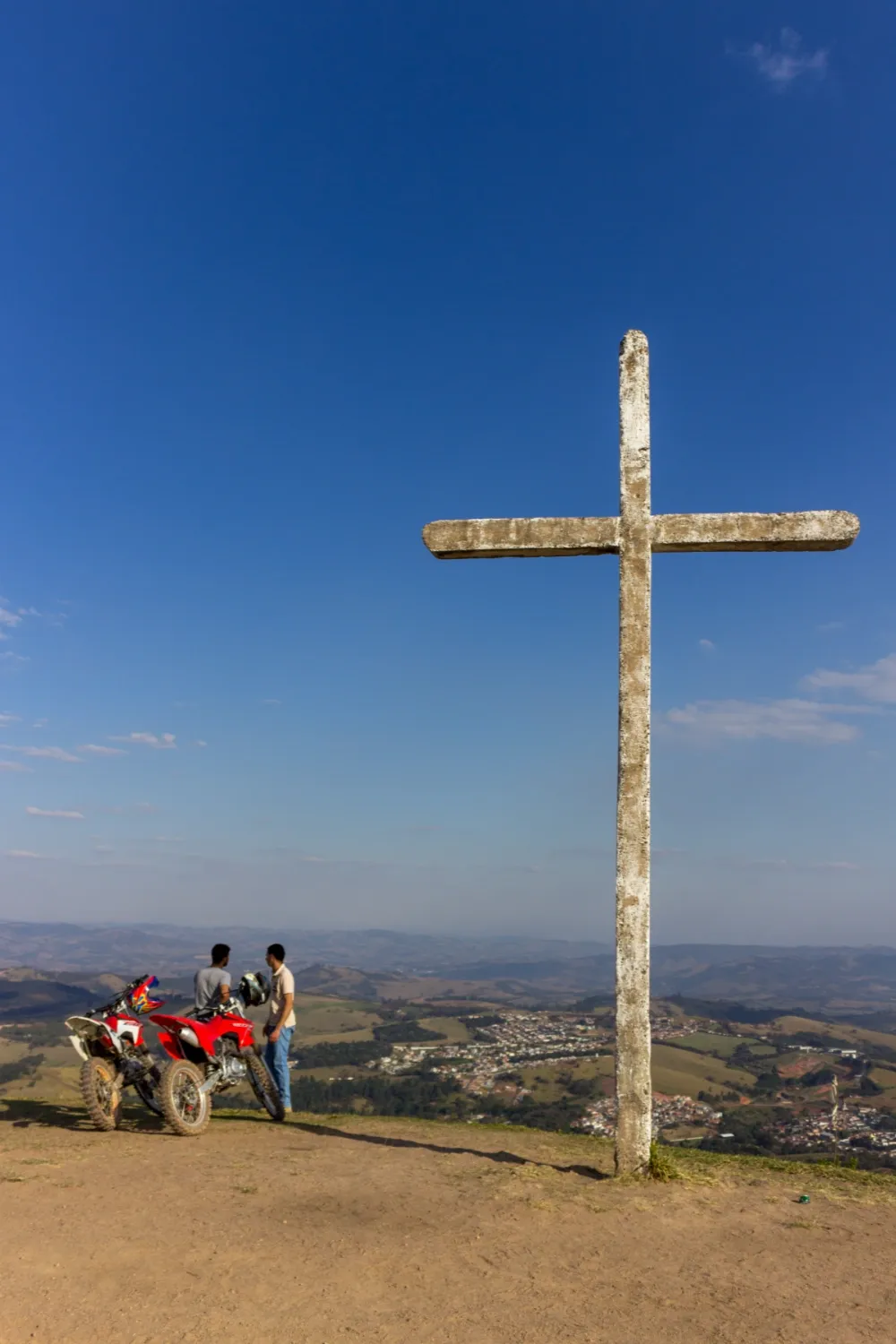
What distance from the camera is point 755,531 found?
8.02 metres

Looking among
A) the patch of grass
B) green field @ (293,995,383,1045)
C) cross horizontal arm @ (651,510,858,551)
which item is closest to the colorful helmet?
the patch of grass

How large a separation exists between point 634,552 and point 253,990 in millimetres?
6694

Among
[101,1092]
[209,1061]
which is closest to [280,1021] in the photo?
[209,1061]

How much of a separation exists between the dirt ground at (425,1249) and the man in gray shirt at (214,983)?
5.93 feet

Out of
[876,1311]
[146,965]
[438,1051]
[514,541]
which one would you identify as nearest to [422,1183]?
[876,1311]

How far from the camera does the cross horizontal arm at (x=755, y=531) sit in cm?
791

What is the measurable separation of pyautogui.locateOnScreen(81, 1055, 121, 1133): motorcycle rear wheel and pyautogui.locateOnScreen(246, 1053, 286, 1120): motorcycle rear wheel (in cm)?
151

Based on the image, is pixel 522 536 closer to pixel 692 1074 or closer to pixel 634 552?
pixel 634 552

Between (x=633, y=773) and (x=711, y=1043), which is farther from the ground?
(x=633, y=773)

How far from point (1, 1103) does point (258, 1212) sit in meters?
6.76

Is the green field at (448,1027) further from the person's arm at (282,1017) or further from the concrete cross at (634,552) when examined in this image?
the concrete cross at (634,552)

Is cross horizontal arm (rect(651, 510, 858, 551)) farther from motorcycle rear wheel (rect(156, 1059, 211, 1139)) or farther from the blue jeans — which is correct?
motorcycle rear wheel (rect(156, 1059, 211, 1139))

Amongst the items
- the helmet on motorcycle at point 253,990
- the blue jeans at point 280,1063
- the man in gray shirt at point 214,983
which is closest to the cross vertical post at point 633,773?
the blue jeans at point 280,1063

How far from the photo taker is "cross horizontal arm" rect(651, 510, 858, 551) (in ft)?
25.9
